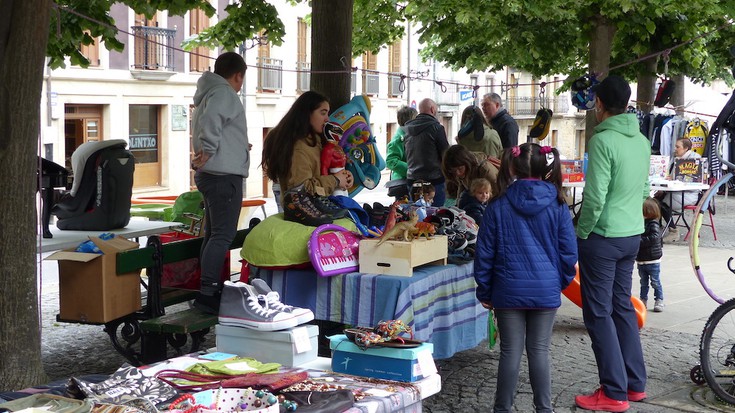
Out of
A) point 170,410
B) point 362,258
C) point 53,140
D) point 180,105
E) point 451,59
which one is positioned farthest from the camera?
point 180,105

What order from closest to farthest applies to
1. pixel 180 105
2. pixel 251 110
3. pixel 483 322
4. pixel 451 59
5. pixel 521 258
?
pixel 521 258
pixel 483 322
pixel 451 59
pixel 180 105
pixel 251 110

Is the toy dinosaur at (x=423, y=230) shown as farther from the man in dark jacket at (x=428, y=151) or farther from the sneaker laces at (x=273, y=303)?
the man in dark jacket at (x=428, y=151)

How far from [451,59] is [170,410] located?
54.4 feet

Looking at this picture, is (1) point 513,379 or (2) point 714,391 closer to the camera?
(1) point 513,379

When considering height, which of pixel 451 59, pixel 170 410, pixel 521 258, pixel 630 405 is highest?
pixel 451 59

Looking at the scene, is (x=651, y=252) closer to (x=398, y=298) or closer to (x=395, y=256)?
(x=395, y=256)

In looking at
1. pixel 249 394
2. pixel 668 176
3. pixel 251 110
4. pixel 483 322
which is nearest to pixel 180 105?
pixel 251 110

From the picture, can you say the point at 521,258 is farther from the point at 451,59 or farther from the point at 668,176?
the point at 451,59

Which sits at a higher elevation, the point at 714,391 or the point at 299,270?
the point at 299,270

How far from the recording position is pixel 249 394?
362cm

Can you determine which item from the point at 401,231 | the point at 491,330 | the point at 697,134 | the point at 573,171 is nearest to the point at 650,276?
the point at 491,330

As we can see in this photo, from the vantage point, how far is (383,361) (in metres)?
4.18

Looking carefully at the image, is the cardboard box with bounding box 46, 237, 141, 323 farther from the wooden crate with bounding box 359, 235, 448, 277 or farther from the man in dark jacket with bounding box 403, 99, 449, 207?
the man in dark jacket with bounding box 403, 99, 449, 207

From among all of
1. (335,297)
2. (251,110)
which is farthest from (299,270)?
(251,110)
